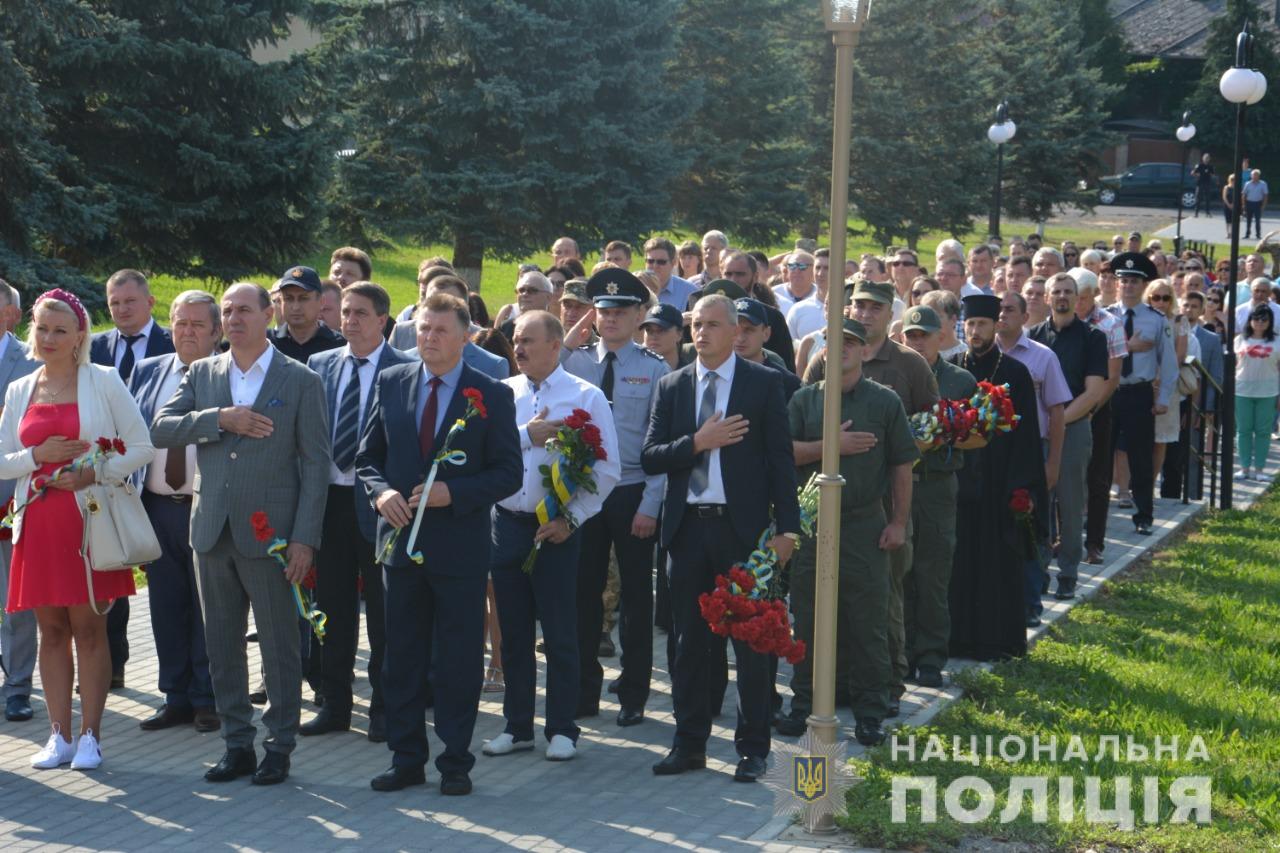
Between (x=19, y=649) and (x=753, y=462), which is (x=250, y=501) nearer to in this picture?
(x=19, y=649)

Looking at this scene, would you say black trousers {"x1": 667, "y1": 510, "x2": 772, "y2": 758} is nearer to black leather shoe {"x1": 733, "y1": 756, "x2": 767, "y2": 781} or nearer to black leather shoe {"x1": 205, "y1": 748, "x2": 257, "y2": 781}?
black leather shoe {"x1": 733, "y1": 756, "x2": 767, "y2": 781}

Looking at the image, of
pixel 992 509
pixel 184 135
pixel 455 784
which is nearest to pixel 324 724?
pixel 455 784

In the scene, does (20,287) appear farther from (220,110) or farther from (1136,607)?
(1136,607)

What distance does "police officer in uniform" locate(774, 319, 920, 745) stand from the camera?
8.66 m

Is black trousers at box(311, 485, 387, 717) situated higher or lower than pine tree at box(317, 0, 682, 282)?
lower

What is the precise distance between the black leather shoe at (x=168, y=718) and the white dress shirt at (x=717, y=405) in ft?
10.1

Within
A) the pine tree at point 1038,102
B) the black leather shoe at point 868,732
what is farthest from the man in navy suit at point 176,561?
the pine tree at point 1038,102

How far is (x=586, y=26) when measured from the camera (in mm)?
24641

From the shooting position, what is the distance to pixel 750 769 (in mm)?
7852

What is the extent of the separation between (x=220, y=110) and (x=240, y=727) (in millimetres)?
13270

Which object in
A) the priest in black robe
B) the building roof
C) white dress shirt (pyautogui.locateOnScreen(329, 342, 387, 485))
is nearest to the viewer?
white dress shirt (pyautogui.locateOnScreen(329, 342, 387, 485))

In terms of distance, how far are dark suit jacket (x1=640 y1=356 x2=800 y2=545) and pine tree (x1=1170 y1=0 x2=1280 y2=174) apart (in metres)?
60.5

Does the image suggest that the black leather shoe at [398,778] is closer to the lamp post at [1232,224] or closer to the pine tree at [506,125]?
the lamp post at [1232,224]

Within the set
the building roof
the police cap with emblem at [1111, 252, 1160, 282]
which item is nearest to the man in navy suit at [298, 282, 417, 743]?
the police cap with emblem at [1111, 252, 1160, 282]
